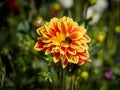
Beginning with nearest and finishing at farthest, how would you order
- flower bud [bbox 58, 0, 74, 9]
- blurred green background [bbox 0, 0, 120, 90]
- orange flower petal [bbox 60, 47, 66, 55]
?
orange flower petal [bbox 60, 47, 66, 55] < blurred green background [bbox 0, 0, 120, 90] < flower bud [bbox 58, 0, 74, 9]

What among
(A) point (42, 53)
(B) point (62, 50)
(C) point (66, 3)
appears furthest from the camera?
(C) point (66, 3)

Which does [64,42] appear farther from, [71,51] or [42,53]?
[42,53]

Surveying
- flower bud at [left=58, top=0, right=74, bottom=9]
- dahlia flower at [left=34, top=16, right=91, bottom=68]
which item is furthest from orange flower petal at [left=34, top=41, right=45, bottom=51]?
flower bud at [left=58, top=0, right=74, bottom=9]

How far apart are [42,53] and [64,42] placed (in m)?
0.19

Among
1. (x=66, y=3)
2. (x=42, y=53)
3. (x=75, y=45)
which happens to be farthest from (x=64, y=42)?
(x=66, y=3)

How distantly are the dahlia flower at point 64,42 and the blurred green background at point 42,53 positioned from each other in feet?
0.30

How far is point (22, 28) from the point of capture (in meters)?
1.91

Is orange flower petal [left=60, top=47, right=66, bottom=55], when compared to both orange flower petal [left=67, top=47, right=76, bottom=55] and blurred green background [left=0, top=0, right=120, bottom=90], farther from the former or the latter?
blurred green background [left=0, top=0, right=120, bottom=90]

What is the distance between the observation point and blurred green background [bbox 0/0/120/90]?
1679 millimetres

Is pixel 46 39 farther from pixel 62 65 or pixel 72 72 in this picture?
pixel 72 72

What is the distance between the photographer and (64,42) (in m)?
1.25

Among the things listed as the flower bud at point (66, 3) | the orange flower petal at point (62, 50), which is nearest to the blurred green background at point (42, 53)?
the flower bud at point (66, 3)

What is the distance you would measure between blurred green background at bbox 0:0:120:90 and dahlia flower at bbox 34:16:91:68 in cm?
9

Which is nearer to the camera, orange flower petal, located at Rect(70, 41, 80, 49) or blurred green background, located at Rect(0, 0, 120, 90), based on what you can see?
orange flower petal, located at Rect(70, 41, 80, 49)
